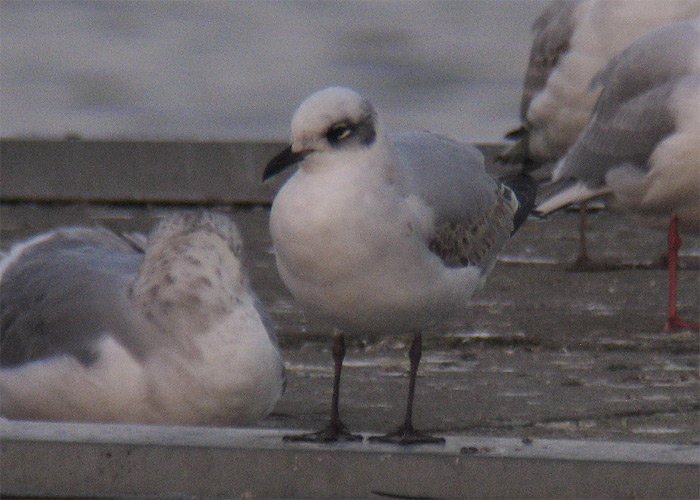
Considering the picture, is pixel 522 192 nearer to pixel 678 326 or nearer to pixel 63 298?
pixel 678 326

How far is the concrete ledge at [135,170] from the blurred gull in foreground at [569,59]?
1.27m

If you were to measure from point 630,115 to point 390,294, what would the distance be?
2.61 meters

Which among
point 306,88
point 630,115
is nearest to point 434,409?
point 630,115

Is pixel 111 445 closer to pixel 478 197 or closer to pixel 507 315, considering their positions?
pixel 478 197

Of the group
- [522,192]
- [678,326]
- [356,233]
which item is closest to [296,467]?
[356,233]

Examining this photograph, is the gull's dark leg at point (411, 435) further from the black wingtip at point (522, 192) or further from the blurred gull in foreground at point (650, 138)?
the blurred gull in foreground at point (650, 138)

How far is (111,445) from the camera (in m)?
2.45

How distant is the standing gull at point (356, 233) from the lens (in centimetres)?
276

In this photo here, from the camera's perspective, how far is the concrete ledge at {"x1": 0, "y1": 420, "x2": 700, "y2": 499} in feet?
7.79

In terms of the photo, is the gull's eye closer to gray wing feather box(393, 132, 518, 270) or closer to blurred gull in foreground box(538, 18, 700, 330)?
gray wing feather box(393, 132, 518, 270)

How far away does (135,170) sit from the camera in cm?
687

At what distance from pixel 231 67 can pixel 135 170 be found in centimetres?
462

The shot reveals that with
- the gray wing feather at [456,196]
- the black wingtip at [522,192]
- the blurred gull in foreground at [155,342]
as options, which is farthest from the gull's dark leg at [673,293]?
the blurred gull in foreground at [155,342]

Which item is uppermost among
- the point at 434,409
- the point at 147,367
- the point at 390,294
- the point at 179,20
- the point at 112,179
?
the point at 390,294
